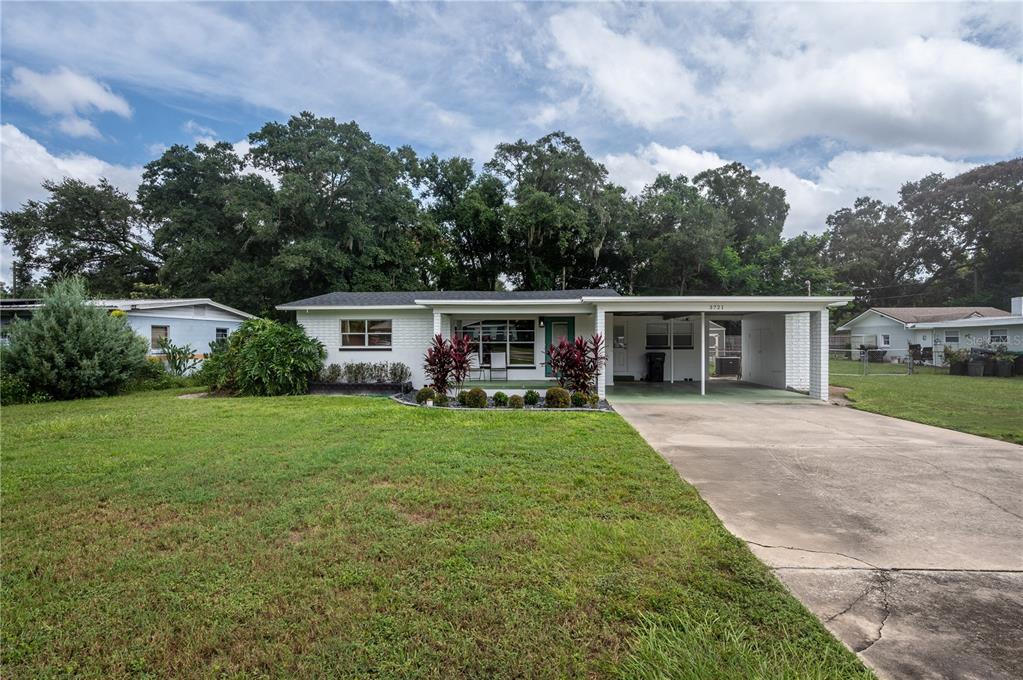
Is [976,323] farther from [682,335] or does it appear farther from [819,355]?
[819,355]

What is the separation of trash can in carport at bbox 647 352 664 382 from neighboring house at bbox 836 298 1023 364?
18048mm

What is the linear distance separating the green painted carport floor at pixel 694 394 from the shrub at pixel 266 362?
27.8ft

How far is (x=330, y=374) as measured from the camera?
527 inches

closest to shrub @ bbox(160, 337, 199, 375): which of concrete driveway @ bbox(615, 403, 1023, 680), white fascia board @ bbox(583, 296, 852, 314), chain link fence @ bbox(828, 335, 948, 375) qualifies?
white fascia board @ bbox(583, 296, 852, 314)

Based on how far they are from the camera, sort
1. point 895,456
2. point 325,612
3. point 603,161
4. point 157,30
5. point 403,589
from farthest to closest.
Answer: point 603,161 < point 157,30 < point 895,456 < point 403,589 < point 325,612

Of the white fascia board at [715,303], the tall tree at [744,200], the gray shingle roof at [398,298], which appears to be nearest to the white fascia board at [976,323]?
the tall tree at [744,200]

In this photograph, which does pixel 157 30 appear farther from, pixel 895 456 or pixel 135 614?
pixel 895 456

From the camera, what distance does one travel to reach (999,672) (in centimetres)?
202

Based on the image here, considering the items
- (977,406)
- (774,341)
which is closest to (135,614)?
(977,406)

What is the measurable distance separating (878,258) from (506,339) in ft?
149

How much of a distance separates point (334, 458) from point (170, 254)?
24592 mm

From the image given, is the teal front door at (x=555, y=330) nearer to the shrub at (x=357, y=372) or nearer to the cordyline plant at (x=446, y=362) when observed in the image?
the cordyline plant at (x=446, y=362)

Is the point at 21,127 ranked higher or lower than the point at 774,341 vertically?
higher

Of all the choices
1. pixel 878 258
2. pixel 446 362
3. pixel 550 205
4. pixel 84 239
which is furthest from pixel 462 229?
pixel 878 258
